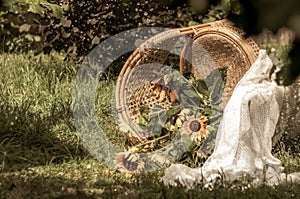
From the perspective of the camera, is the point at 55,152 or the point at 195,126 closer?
the point at 195,126

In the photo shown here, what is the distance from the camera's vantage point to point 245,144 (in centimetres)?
423

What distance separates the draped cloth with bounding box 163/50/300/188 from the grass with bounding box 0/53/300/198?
0.20m

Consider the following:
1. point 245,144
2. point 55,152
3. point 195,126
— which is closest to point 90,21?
point 55,152

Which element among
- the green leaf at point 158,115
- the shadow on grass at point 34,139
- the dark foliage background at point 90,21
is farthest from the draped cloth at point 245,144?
the dark foliage background at point 90,21

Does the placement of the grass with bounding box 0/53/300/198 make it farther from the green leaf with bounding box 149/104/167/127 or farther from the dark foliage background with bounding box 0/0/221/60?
the green leaf with bounding box 149/104/167/127

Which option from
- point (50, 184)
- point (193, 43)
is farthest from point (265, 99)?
point (50, 184)

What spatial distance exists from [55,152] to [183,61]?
45.4 inches

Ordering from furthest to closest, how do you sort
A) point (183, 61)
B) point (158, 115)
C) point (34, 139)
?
point (183, 61)
point (34, 139)
point (158, 115)

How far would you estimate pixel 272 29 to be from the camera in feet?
2.43

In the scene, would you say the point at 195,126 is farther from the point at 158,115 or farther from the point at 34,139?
the point at 34,139

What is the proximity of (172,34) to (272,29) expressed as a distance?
4.38 metres

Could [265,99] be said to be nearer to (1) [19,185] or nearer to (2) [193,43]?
(2) [193,43]

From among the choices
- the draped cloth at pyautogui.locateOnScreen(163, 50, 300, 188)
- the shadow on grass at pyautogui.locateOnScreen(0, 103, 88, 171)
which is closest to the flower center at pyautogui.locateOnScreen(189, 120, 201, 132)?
the draped cloth at pyautogui.locateOnScreen(163, 50, 300, 188)

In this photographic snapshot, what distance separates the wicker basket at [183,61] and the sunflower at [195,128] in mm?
323
